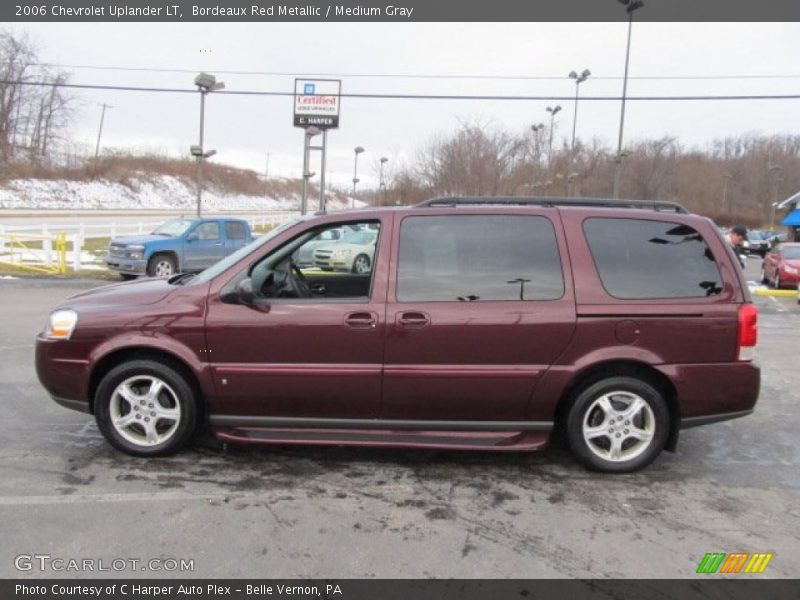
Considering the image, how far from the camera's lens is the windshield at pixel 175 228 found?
1506cm

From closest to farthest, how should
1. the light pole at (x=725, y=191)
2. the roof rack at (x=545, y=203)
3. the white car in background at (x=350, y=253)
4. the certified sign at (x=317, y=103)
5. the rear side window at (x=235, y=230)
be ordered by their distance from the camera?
the roof rack at (x=545, y=203) → the white car in background at (x=350, y=253) → the rear side window at (x=235, y=230) → the certified sign at (x=317, y=103) → the light pole at (x=725, y=191)

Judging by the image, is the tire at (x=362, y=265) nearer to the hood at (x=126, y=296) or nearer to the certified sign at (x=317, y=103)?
the hood at (x=126, y=296)

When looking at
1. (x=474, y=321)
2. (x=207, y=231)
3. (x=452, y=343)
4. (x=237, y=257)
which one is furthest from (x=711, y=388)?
(x=207, y=231)

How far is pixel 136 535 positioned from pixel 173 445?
37.6 inches

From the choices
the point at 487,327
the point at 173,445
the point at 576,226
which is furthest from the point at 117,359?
the point at 576,226

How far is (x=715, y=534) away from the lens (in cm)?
327

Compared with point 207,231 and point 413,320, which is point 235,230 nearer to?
point 207,231

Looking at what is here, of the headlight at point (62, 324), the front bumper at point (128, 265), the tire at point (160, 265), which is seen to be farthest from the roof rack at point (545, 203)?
the front bumper at point (128, 265)

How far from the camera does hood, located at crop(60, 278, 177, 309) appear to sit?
3988 millimetres

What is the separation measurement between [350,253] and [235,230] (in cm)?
1072

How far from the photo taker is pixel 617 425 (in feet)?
12.8

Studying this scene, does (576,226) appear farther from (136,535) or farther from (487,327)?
(136,535)

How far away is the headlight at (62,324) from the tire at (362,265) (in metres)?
1.96

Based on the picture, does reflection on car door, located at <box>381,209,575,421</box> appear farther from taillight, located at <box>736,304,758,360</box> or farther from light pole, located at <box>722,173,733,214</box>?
light pole, located at <box>722,173,733,214</box>
